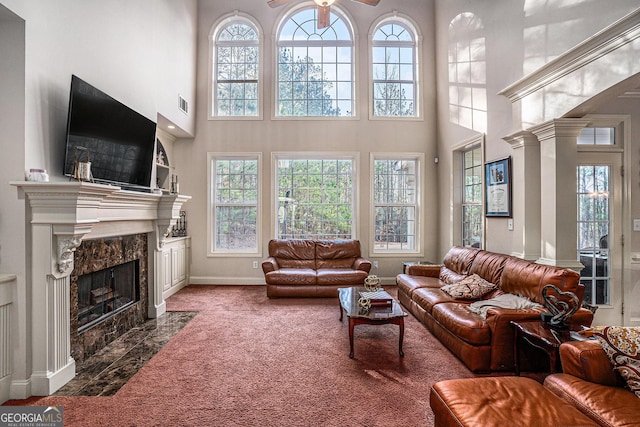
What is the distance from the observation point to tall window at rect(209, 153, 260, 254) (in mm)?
6082

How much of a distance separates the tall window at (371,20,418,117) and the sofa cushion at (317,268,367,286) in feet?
9.93

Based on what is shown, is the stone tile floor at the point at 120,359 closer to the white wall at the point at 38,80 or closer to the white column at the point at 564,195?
the white wall at the point at 38,80

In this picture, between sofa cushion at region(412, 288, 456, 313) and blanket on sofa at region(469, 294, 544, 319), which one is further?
sofa cushion at region(412, 288, 456, 313)

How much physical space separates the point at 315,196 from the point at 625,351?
16.0ft

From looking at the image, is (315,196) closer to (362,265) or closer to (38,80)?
(362,265)

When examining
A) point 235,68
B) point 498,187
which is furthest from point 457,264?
point 235,68

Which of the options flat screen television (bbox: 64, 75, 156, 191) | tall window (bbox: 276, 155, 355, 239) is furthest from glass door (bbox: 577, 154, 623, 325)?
flat screen television (bbox: 64, 75, 156, 191)

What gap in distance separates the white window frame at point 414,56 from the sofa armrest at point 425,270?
9.19ft

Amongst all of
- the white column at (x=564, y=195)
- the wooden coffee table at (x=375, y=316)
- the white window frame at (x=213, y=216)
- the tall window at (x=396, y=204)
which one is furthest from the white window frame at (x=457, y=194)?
the white window frame at (x=213, y=216)

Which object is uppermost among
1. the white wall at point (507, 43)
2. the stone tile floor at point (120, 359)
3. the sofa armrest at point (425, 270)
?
the white wall at point (507, 43)

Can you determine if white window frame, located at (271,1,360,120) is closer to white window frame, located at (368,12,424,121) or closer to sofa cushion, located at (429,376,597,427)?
white window frame, located at (368,12,424,121)

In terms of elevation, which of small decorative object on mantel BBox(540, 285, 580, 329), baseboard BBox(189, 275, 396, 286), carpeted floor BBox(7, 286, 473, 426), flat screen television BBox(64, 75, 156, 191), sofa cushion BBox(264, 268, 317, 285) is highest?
flat screen television BBox(64, 75, 156, 191)

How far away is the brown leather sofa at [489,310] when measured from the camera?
2.69m

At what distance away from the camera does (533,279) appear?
2.99 metres
